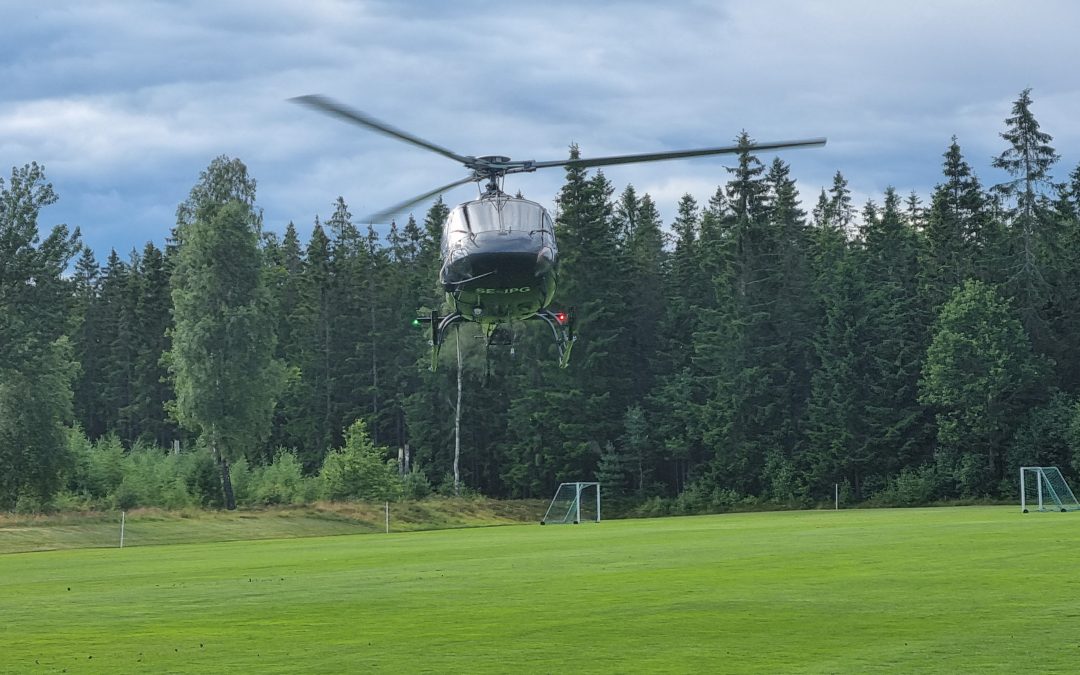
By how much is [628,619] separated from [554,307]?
251 ft

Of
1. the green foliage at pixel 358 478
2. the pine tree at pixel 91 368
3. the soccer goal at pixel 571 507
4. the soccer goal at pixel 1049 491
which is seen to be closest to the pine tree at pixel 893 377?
the soccer goal at pixel 571 507

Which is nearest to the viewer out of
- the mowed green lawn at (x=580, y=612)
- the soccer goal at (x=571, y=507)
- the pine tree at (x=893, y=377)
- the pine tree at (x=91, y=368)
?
the mowed green lawn at (x=580, y=612)

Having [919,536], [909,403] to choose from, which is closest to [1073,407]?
[909,403]

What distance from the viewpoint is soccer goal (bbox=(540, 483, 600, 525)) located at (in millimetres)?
63281

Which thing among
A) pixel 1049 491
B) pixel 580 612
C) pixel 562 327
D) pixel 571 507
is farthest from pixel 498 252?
pixel 571 507

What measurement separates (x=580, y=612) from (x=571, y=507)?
166ft

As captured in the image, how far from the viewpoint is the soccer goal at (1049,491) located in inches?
2099

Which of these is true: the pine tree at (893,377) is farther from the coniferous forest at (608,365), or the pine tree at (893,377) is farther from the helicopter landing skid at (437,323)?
the helicopter landing skid at (437,323)

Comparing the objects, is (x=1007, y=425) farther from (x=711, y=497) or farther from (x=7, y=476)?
(x=7, y=476)

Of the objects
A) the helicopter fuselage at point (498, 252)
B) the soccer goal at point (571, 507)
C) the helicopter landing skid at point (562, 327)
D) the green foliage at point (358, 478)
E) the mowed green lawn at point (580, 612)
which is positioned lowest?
the soccer goal at point (571, 507)

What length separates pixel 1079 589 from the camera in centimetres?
1706

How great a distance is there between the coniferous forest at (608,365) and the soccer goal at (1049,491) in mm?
14506

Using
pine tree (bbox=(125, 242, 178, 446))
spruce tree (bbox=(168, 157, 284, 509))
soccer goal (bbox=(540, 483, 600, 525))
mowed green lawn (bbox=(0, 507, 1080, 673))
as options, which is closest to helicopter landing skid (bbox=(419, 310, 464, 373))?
mowed green lawn (bbox=(0, 507, 1080, 673))

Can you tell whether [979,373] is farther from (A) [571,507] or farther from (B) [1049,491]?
(A) [571,507]
